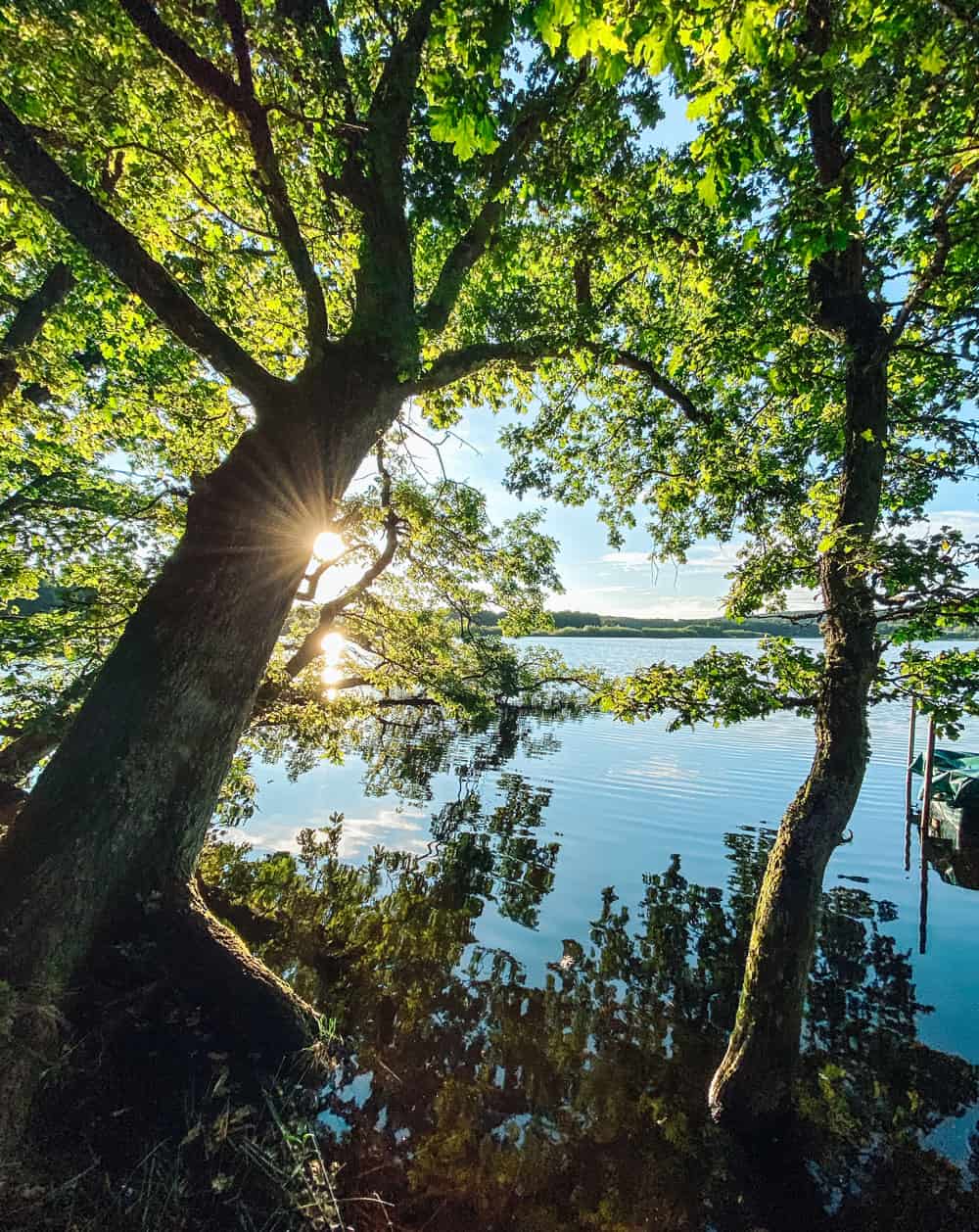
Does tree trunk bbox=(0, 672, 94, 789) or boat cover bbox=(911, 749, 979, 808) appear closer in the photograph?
tree trunk bbox=(0, 672, 94, 789)

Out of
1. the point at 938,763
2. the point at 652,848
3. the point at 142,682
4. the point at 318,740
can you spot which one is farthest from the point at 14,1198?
the point at 938,763

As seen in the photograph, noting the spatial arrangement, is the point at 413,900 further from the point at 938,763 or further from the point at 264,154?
the point at 938,763

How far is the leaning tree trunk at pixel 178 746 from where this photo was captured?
3275 mm

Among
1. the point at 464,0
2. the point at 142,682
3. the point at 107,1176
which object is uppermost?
the point at 464,0

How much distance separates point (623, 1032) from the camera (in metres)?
6.47

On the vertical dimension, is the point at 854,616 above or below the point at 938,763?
below

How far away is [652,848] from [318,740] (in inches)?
369

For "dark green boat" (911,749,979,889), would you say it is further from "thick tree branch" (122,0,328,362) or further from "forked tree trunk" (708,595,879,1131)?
"thick tree branch" (122,0,328,362)

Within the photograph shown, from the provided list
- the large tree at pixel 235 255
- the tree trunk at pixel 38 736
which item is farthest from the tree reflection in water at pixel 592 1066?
the tree trunk at pixel 38 736

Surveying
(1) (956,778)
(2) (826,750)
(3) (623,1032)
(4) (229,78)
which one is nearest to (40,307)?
(4) (229,78)

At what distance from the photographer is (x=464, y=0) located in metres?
3.70

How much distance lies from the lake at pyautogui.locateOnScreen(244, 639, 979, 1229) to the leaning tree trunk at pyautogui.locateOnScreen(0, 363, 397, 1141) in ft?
7.28

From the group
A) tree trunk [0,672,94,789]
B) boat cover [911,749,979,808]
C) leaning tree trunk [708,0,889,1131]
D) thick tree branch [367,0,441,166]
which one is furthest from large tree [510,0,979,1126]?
boat cover [911,749,979,808]

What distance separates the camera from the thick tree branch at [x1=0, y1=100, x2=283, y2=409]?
3475 millimetres
